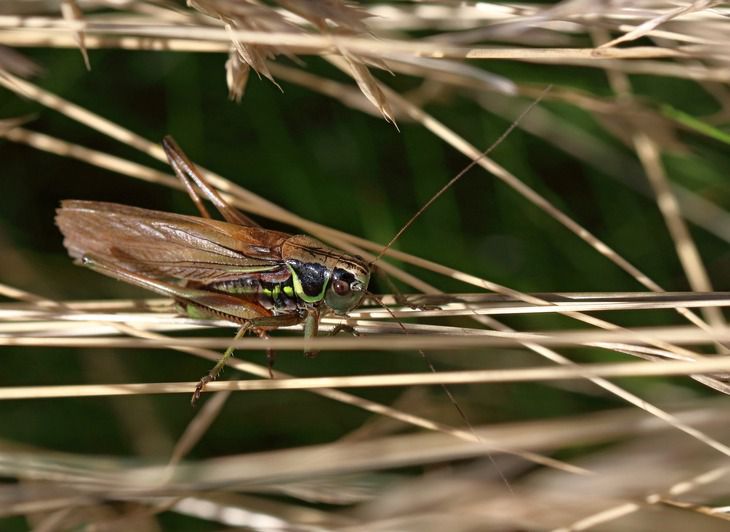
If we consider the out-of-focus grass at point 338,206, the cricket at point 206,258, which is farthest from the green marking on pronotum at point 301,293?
the out-of-focus grass at point 338,206

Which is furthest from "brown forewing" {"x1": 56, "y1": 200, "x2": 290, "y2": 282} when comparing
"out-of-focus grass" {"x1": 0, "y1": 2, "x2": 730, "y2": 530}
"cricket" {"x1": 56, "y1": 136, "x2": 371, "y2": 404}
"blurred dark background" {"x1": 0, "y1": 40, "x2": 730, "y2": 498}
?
"blurred dark background" {"x1": 0, "y1": 40, "x2": 730, "y2": 498}

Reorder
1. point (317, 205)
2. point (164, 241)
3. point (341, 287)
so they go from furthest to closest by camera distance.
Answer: point (317, 205)
point (164, 241)
point (341, 287)

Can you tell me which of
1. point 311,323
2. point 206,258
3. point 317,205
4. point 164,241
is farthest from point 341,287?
point 317,205

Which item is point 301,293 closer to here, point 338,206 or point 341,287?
point 341,287

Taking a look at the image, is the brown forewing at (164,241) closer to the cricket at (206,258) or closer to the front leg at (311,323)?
the cricket at (206,258)

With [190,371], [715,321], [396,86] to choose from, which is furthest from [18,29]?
[715,321]

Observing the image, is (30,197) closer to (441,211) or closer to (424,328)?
(441,211)

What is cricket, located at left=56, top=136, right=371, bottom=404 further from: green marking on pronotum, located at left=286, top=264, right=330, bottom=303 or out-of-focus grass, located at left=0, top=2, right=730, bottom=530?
out-of-focus grass, located at left=0, top=2, right=730, bottom=530
